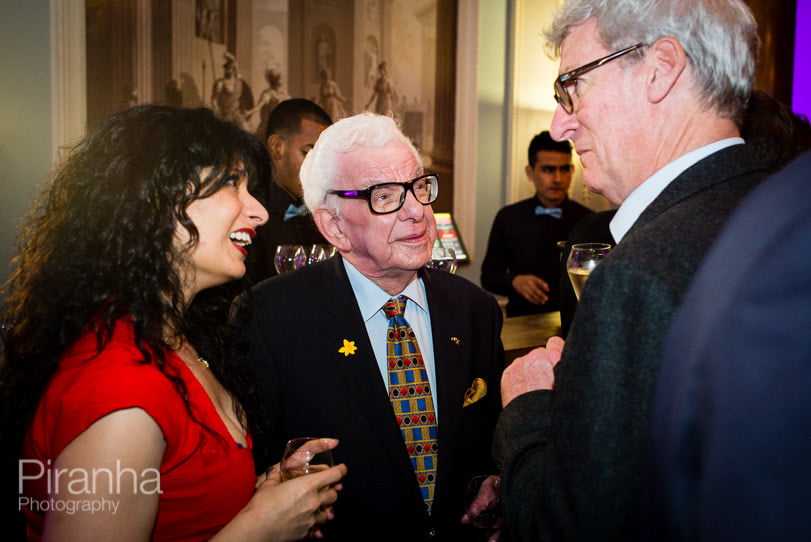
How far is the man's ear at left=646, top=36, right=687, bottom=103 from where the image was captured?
1.25m

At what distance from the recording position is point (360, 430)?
6.51ft

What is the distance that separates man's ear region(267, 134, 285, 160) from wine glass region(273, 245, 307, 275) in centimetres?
133

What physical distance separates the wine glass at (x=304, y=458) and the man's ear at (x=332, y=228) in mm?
838

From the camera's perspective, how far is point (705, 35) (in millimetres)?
1245

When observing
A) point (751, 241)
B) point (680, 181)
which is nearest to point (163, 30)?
point (680, 181)

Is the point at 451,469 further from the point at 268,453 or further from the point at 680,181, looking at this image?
the point at 680,181

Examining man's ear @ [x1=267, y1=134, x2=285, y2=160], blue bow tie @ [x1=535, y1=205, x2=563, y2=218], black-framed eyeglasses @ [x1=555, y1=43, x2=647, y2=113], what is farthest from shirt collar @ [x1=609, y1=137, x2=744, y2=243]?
blue bow tie @ [x1=535, y1=205, x2=563, y2=218]

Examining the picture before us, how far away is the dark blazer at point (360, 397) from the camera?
1943mm

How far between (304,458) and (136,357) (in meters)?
0.47

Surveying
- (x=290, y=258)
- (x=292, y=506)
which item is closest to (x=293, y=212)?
(x=290, y=258)

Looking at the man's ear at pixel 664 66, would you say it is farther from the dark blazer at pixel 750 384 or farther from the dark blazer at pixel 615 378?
the dark blazer at pixel 750 384

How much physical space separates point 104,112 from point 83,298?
3.57m

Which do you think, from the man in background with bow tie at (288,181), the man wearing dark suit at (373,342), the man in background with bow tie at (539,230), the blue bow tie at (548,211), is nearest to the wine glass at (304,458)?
the man wearing dark suit at (373,342)

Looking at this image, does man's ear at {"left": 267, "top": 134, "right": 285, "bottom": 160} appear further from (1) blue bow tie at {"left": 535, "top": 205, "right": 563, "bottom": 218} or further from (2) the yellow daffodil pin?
(1) blue bow tie at {"left": 535, "top": 205, "right": 563, "bottom": 218}
